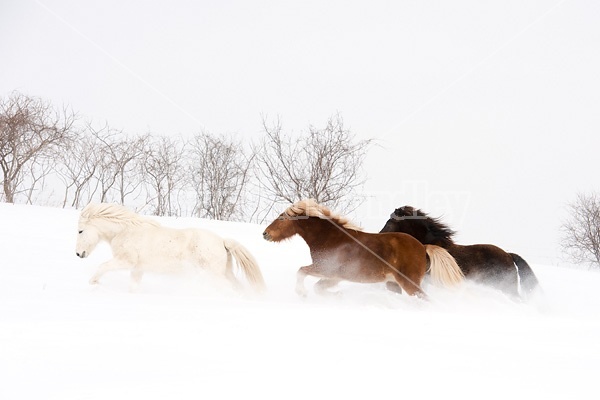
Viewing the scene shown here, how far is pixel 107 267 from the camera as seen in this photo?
5195 millimetres

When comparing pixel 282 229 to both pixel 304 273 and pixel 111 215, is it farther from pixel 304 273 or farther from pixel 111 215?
pixel 111 215

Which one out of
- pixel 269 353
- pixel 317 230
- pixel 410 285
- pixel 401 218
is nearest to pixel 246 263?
pixel 317 230

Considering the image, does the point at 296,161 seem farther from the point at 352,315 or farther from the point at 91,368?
the point at 91,368

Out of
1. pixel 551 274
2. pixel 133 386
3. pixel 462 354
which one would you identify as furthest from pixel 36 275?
pixel 551 274

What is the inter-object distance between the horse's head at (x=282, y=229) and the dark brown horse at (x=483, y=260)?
1995 millimetres

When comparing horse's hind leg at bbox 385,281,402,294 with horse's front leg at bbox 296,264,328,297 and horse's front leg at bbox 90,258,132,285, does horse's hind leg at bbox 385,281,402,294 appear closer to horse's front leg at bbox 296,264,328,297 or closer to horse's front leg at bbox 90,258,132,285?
horse's front leg at bbox 296,264,328,297

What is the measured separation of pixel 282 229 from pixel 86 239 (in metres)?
2.41

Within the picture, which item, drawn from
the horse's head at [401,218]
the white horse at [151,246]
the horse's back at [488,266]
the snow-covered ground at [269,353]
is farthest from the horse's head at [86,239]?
the horse's back at [488,266]

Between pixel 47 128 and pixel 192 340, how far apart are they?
18.5 meters

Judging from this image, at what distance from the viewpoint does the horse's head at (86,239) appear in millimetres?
5602

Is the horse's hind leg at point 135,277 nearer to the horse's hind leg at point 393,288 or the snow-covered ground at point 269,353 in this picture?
the snow-covered ground at point 269,353

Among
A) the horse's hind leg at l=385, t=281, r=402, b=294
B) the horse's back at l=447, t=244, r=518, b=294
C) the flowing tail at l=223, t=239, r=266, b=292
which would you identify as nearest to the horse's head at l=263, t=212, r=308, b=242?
the flowing tail at l=223, t=239, r=266, b=292

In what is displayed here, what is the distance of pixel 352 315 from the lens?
3740 millimetres

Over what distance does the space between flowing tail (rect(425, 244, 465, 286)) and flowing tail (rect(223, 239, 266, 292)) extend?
2278 mm
